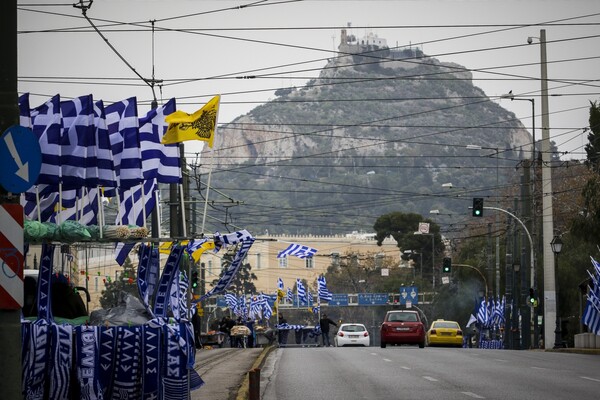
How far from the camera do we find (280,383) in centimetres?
2439

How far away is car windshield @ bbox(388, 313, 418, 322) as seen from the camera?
54.0 meters

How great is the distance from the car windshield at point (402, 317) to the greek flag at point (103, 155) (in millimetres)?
37607

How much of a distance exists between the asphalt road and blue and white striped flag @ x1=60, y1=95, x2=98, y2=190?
520cm

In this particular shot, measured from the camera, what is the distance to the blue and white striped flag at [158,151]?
66.4ft

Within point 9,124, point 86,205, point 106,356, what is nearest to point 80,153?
point 106,356

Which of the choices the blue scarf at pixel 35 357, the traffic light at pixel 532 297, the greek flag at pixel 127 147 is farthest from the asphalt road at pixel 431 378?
the traffic light at pixel 532 297

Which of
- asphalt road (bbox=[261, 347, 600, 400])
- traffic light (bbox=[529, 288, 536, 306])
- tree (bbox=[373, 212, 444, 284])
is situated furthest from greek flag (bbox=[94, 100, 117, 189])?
tree (bbox=[373, 212, 444, 284])

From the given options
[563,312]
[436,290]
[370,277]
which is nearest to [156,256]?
[563,312]

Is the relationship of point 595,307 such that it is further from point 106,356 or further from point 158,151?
point 106,356

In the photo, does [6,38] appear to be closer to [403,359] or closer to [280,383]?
[280,383]

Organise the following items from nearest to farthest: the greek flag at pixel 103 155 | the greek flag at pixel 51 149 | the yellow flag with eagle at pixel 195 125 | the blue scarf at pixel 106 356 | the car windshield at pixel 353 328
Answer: the blue scarf at pixel 106 356
the greek flag at pixel 51 149
the greek flag at pixel 103 155
the yellow flag with eagle at pixel 195 125
the car windshield at pixel 353 328

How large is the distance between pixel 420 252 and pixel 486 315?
55786 mm

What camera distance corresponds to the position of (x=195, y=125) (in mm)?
18391

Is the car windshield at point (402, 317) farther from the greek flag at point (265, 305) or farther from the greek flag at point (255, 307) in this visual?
the greek flag at point (265, 305)
